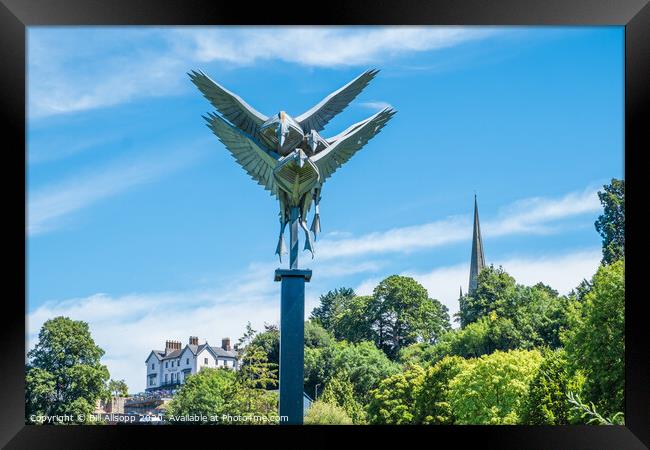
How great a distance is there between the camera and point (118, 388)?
104ft

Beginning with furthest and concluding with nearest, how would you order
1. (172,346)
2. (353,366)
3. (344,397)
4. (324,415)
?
1. (172,346)
2. (353,366)
3. (344,397)
4. (324,415)

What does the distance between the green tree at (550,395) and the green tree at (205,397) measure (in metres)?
8.71

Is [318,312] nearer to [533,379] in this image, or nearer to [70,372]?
[70,372]

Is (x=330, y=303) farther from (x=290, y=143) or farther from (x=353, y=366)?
(x=290, y=143)

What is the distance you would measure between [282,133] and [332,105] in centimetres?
162

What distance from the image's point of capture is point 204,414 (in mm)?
30156

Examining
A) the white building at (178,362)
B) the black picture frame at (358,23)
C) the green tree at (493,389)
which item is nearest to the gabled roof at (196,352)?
the white building at (178,362)

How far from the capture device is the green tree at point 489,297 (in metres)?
39.1

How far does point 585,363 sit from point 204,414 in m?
12.5

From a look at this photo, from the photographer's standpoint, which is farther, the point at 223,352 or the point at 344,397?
the point at 223,352

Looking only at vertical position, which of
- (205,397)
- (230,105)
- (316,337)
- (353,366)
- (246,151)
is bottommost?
(205,397)

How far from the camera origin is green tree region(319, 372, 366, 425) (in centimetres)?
3163

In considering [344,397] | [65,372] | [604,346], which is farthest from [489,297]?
[604,346]

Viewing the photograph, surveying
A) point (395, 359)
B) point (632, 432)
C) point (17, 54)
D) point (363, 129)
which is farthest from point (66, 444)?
point (395, 359)
